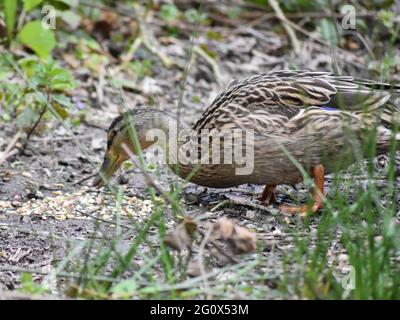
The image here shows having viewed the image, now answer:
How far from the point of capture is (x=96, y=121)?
7449mm

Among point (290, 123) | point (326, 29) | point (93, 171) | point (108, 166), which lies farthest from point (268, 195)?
point (326, 29)

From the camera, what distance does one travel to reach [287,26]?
906cm

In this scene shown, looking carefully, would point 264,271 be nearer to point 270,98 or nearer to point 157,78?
point 270,98

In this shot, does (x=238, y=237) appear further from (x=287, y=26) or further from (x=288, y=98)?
(x=287, y=26)

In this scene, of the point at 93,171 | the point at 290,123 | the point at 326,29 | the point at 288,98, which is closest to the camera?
the point at 290,123

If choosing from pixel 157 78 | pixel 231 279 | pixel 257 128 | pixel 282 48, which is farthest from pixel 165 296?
pixel 282 48

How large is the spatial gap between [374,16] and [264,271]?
540 cm

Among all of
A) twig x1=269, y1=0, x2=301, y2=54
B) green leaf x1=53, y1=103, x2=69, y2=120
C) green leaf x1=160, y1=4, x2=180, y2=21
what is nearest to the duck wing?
green leaf x1=53, y1=103, x2=69, y2=120

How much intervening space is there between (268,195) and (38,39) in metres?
2.79

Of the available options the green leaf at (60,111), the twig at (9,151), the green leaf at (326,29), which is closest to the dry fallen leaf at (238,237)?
the twig at (9,151)

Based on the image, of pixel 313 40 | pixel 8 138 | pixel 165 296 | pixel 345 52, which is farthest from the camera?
pixel 313 40

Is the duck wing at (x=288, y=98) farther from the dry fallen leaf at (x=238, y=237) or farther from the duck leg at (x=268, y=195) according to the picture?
the dry fallen leaf at (x=238, y=237)

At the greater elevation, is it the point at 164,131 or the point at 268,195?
the point at 164,131

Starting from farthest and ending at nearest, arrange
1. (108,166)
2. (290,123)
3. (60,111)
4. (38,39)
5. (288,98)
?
1. (38,39)
2. (60,111)
3. (108,166)
4. (288,98)
5. (290,123)
